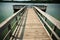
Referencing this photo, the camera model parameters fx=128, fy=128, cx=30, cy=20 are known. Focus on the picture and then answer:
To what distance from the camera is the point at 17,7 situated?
55.3 ft

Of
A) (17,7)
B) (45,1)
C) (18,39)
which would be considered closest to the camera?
(18,39)

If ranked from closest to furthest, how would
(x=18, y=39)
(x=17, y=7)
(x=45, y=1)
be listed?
(x=18, y=39) → (x=17, y=7) → (x=45, y=1)

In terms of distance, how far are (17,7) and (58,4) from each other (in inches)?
635

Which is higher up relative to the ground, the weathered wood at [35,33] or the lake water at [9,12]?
the weathered wood at [35,33]

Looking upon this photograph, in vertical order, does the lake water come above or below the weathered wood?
below

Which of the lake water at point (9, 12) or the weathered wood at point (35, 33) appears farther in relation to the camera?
the lake water at point (9, 12)

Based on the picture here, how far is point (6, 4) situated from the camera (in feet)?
99.5

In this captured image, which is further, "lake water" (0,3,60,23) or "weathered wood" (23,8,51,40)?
"lake water" (0,3,60,23)

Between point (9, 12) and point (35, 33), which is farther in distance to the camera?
point (9, 12)

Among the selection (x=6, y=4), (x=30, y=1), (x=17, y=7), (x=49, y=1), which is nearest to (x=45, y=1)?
(x=49, y=1)

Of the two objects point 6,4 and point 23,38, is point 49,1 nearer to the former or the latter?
point 6,4

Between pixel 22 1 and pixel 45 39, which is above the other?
pixel 45 39

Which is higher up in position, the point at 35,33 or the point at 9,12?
the point at 35,33

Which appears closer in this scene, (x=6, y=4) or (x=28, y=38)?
(x=28, y=38)
